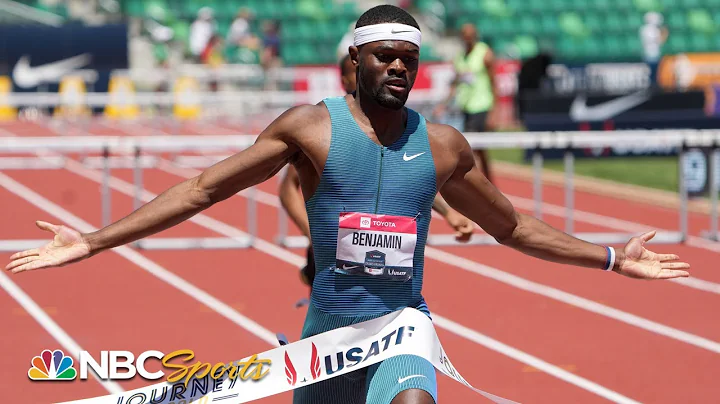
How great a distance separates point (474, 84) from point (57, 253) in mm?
11499

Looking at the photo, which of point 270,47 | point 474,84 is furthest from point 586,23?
point 474,84

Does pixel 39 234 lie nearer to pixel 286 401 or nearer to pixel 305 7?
pixel 286 401

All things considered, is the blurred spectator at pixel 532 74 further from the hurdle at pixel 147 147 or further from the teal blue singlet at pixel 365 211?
the teal blue singlet at pixel 365 211

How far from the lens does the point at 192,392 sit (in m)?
4.08

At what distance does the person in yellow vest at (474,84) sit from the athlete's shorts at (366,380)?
1079 centimetres

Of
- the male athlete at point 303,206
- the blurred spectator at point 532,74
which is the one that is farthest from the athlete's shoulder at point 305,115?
the blurred spectator at point 532,74

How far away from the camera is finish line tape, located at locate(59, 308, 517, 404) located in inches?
156

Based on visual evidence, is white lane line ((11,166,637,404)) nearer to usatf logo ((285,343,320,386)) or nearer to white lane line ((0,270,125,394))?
white lane line ((0,270,125,394))

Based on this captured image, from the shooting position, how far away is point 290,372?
13.4 feet

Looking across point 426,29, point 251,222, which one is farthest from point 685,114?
point 426,29

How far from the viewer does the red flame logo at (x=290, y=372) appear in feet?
13.4

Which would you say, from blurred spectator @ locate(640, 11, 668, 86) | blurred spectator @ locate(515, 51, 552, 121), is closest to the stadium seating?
blurred spectator @ locate(640, 11, 668, 86)

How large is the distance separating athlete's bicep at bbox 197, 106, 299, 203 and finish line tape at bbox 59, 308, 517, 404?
22.7 inches

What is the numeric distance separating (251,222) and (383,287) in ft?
26.9
